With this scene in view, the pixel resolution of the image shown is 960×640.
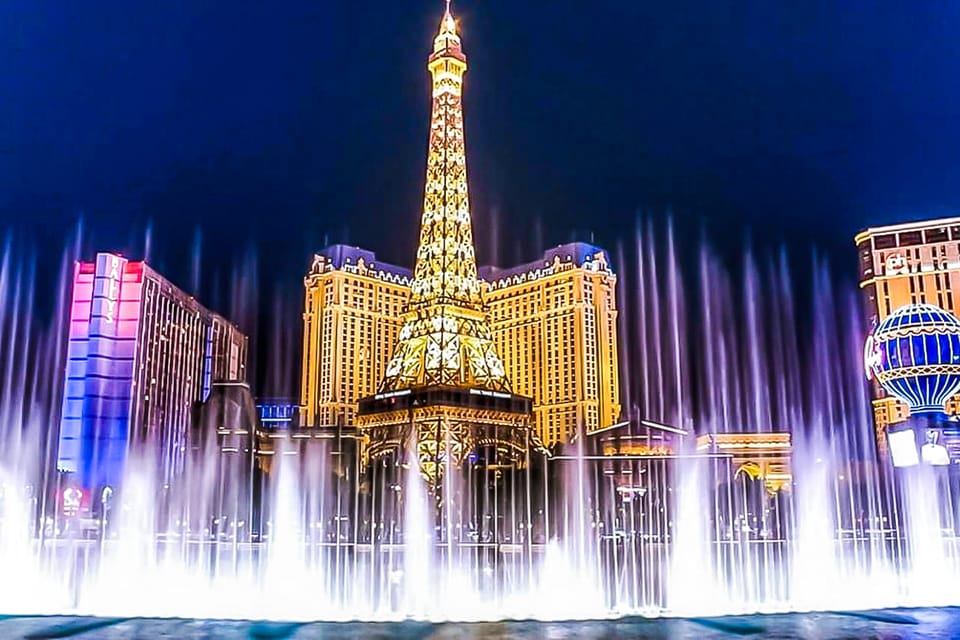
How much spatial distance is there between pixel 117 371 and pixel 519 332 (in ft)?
90.3

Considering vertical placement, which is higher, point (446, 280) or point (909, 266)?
point (909, 266)

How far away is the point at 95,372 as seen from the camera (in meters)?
47.8

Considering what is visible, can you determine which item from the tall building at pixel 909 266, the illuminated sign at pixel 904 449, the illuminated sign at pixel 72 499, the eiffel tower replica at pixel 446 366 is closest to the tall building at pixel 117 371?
the illuminated sign at pixel 72 499

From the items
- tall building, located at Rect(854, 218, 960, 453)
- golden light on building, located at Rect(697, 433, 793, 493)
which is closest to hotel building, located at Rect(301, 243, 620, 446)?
golden light on building, located at Rect(697, 433, 793, 493)

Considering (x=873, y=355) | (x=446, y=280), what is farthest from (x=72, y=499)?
(x=873, y=355)

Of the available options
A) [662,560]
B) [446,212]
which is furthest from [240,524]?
A: [446,212]

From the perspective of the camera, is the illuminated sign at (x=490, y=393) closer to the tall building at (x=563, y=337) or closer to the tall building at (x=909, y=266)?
the tall building at (x=563, y=337)

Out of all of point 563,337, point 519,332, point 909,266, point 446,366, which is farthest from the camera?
point 909,266

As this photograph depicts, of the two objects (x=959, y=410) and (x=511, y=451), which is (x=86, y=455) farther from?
(x=959, y=410)

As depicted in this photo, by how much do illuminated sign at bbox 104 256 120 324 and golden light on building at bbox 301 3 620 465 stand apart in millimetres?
16892

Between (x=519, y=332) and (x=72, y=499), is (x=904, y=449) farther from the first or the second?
(x=519, y=332)

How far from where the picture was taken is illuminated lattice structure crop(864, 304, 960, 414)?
24188 millimetres

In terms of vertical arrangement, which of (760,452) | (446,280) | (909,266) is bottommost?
(760,452)

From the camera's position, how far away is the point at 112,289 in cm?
4931
